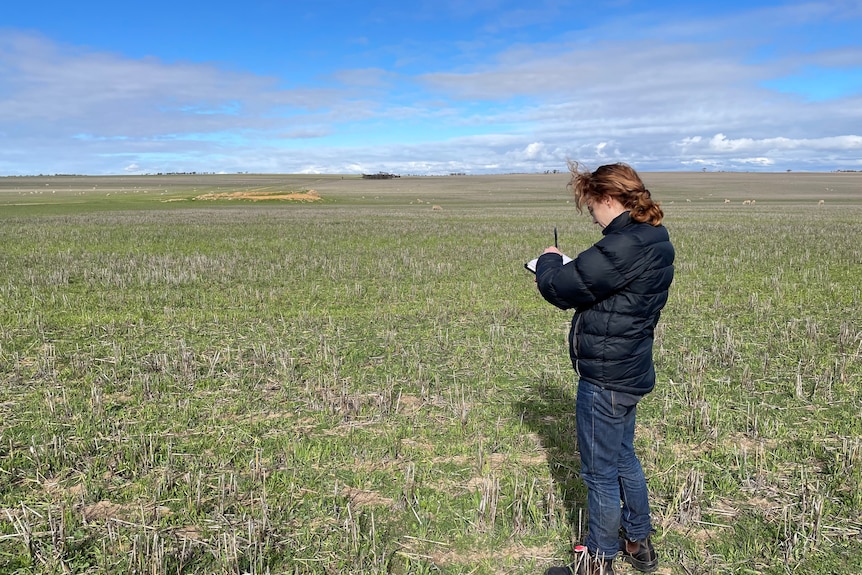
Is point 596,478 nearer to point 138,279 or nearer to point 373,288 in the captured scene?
point 373,288

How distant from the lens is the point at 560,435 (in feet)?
22.4

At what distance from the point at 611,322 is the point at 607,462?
3.46ft

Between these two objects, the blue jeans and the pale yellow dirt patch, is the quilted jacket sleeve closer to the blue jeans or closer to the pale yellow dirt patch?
the blue jeans

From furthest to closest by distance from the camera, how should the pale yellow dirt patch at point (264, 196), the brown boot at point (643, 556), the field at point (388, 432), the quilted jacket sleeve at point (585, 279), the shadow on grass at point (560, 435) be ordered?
the pale yellow dirt patch at point (264, 196) < the shadow on grass at point (560, 435) < the field at point (388, 432) < the brown boot at point (643, 556) < the quilted jacket sleeve at point (585, 279)

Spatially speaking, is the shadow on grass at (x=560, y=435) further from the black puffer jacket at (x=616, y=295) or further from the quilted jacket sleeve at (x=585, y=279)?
the quilted jacket sleeve at (x=585, y=279)

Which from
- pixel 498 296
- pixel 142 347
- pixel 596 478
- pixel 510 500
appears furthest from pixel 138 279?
pixel 596 478

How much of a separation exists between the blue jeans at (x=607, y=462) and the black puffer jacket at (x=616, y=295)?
0.43 ft

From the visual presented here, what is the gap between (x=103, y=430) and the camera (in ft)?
22.2

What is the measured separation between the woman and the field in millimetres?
740

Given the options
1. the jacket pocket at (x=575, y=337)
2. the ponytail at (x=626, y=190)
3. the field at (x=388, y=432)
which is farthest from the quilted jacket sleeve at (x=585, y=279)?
the field at (x=388, y=432)

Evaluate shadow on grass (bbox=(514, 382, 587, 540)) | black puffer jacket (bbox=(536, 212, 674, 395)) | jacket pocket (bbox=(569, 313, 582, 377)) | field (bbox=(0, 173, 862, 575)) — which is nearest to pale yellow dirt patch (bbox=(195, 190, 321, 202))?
field (bbox=(0, 173, 862, 575))

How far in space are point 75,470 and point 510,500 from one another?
4.41 meters

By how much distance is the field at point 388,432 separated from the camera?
15.5ft

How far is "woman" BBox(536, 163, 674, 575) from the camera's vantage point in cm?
386
